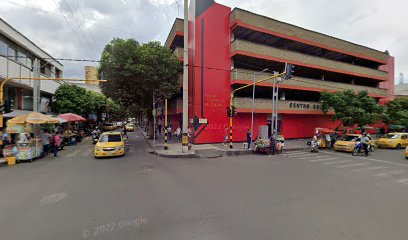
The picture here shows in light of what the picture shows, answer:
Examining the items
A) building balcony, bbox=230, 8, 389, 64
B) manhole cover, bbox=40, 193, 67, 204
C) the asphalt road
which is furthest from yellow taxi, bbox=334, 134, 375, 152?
manhole cover, bbox=40, 193, 67, 204

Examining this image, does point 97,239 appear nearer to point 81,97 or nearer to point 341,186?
point 341,186

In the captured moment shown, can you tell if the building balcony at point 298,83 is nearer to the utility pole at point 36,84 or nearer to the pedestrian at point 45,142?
the pedestrian at point 45,142

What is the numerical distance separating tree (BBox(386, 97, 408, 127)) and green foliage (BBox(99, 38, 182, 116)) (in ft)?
91.2

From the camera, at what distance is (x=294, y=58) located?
20.8 m

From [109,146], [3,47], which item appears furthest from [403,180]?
[3,47]

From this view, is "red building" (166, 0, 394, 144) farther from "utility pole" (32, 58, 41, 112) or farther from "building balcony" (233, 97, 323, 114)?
"utility pole" (32, 58, 41, 112)

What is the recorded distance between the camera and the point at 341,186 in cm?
671

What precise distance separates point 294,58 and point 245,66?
5.66m

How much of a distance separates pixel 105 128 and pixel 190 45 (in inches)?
863

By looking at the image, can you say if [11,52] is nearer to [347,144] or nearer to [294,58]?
[294,58]

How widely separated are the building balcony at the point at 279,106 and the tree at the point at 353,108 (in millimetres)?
2249

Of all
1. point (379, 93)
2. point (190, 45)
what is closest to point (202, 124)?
point (190, 45)

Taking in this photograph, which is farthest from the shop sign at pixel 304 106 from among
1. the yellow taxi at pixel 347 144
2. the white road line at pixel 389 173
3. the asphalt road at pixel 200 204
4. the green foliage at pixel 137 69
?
the green foliage at pixel 137 69

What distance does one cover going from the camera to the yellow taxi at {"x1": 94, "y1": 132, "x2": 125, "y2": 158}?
11219 millimetres
